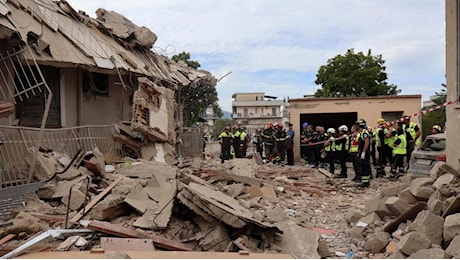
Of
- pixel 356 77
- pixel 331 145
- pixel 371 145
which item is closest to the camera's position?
pixel 371 145

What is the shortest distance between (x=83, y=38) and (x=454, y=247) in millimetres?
10245

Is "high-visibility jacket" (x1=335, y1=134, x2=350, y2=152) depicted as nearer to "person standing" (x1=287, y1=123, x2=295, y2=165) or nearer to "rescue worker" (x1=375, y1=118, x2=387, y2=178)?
"rescue worker" (x1=375, y1=118, x2=387, y2=178)

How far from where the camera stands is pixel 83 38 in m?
11.5

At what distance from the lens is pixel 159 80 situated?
13688 millimetres

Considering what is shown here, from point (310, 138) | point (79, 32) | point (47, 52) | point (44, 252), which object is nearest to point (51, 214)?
point (44, 252)

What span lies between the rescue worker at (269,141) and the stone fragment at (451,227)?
12338 millimetres

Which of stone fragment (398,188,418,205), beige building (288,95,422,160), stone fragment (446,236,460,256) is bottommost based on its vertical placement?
stone fragment (446,236,460,256)

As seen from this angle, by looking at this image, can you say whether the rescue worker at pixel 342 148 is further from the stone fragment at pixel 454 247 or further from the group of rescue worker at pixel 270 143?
the stone fragment at pixel 454 247

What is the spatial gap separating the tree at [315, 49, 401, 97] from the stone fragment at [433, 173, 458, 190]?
3115 cm

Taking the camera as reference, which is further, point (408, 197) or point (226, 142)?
point (226, 142)

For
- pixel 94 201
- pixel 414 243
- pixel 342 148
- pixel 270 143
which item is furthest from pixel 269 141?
pixel 414 243

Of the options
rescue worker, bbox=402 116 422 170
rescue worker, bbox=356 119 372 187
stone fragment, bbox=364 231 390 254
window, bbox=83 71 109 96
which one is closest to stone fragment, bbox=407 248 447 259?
stone fragment, bbox=364 231 390 254

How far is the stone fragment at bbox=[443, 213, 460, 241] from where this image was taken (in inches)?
192

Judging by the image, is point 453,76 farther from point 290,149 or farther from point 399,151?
point 290,149
